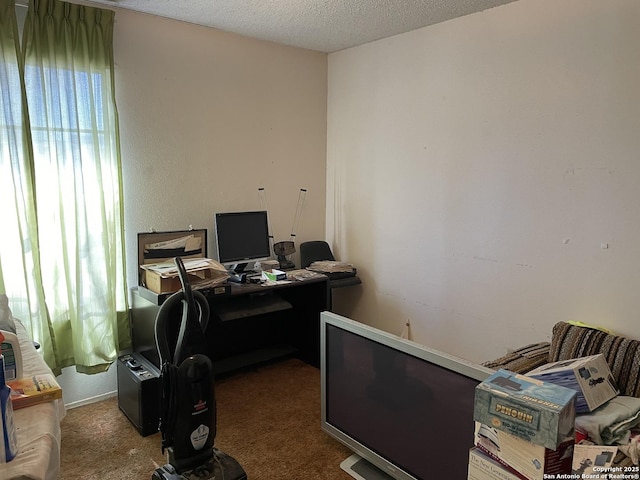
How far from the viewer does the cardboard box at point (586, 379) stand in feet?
5.49

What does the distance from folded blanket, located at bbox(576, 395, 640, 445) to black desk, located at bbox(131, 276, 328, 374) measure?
6.49 feet

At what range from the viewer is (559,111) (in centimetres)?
256

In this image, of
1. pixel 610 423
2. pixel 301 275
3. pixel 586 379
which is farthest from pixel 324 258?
pixel 610 423

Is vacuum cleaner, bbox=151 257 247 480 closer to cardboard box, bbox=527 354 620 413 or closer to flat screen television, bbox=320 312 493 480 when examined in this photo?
flat screen television, bbox=320 312 493 480

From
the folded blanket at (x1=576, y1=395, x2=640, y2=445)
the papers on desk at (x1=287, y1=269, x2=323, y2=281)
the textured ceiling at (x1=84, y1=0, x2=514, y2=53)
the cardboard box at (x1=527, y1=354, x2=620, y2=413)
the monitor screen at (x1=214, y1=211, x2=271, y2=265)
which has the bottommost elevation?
the folded blanket at (x1=576, y1=395, x2=640, y2=445)

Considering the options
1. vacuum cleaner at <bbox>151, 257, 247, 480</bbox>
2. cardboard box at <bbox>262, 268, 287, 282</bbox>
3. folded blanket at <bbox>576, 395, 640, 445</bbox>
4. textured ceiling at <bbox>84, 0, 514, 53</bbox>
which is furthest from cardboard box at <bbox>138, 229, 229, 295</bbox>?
folded blanket at <bbox>576, 395, 640, 445</bbox>

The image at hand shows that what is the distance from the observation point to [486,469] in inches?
52.4

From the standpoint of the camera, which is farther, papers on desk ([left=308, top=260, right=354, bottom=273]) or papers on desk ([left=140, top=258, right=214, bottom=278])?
papers on desk ([left=308, top=260, right=354, bottom=273])

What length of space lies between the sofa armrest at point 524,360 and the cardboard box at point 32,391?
1.89 m

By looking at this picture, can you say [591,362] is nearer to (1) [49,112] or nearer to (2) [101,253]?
(2) [101,253]

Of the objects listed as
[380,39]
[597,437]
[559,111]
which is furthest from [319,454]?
[380,39]

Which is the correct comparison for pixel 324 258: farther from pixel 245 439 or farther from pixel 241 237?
pixel 245 439

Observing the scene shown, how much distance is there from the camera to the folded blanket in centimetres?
156

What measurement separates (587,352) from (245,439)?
1.82 meters
